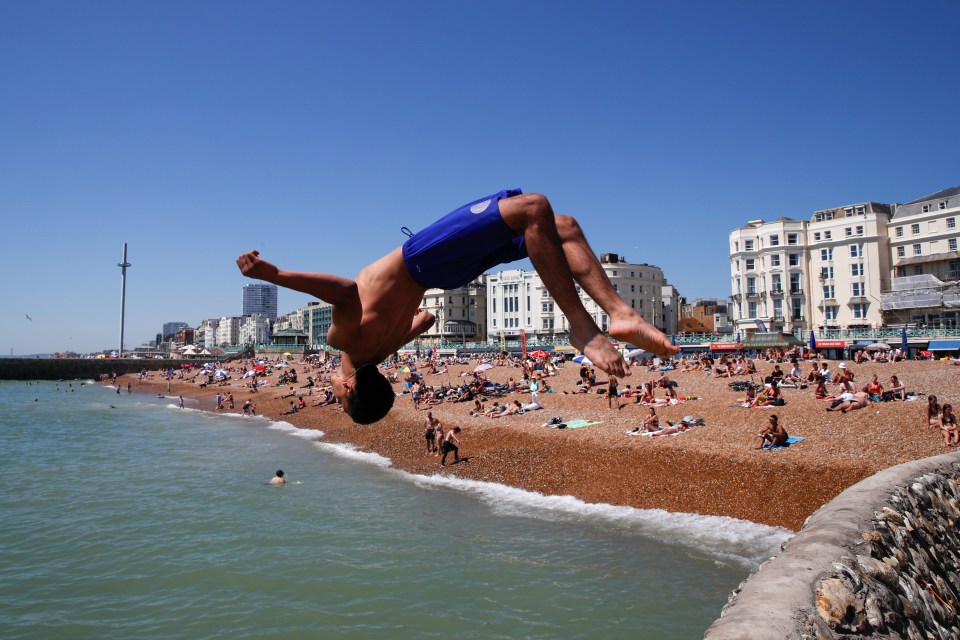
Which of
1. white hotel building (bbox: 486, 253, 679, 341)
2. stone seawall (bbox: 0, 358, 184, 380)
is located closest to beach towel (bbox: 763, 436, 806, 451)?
white hotel building (bbox: 486, 253, 679, 341)

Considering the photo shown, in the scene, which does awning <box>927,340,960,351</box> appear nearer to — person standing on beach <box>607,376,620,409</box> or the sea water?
person standing on beach <box>607,376,620,409</box>

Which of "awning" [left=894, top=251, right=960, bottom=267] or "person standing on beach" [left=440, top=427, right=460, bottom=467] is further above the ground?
"awning" [left=894, top=251, right=960, bottom=267]

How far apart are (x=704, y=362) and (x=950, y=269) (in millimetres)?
30453

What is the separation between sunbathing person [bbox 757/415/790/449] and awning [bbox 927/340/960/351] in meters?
26.8

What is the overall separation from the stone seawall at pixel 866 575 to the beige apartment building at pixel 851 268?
49.7 meters

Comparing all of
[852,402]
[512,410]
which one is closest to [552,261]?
[852,402]

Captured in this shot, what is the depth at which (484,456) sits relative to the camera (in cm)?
2244

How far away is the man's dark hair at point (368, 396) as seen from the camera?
4.50 m

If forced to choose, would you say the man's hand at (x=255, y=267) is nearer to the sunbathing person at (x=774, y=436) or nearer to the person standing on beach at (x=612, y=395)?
the sunbathing person at (x=774, y=436)

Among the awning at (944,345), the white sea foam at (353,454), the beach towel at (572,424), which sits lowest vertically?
the white sea foam at (353,454)

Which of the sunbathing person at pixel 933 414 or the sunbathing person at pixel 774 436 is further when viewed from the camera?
the sunbathing person at pixel 774 436

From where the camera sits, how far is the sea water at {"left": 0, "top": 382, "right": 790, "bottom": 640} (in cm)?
1028

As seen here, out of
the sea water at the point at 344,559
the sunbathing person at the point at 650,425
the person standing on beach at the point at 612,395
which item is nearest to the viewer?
the sea water at the point at 344,559

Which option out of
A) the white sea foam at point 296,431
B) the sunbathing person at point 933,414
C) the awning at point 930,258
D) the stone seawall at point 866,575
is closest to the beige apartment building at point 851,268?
the awning at point 930,258
